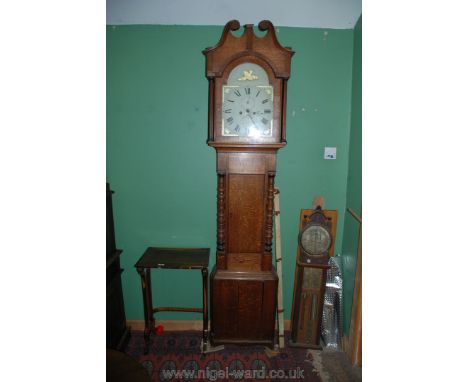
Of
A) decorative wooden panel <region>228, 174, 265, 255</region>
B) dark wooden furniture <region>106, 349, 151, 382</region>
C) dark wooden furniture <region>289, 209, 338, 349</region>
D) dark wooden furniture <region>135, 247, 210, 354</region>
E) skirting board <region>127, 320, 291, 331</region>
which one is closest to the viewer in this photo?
dark wooden furniture <region>106, 349, 151, 382</region>

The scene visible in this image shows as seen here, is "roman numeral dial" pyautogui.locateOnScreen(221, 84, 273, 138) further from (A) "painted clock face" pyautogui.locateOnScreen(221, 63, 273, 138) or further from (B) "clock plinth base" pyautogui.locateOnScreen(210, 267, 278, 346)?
(B) "clock plinth base" pyautogui.locateOnScreen(210, 267, 278, 346)

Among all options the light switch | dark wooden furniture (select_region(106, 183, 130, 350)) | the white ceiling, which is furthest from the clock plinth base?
the white ceiling

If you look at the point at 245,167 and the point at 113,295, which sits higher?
the point at 245,167

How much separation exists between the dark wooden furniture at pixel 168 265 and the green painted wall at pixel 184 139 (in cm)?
12

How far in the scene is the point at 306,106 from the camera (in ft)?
7.45

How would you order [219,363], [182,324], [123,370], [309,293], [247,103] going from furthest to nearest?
[182,324]
[309,293]
[219,363]
[247,103]
[123,370]

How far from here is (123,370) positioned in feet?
4.36

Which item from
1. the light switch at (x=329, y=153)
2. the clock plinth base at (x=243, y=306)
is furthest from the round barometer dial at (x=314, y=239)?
the light switch at (x=329, y=153)

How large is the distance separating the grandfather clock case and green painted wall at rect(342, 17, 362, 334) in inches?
23.8

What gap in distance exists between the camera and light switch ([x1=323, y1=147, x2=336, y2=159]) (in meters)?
2.32

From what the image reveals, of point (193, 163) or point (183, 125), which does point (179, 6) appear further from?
point (193, 163)

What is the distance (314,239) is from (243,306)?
79 cm

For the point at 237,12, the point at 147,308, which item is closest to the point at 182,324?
the point at 147,308

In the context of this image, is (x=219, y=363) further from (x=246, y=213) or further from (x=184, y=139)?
(x=184, y=139)
